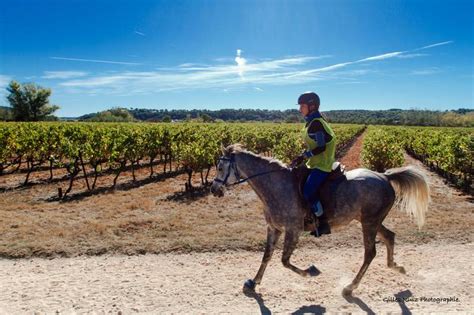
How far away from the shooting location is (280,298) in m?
6.40

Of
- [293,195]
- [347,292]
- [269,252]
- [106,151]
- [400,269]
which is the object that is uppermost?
[293,195]

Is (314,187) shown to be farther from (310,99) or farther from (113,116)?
(113,116)

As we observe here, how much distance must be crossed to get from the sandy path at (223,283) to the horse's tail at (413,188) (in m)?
1.42

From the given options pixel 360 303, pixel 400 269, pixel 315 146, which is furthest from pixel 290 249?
pixel 400 269

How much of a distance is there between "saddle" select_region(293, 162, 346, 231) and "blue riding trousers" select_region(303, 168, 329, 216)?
99mm

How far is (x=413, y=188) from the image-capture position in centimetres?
693

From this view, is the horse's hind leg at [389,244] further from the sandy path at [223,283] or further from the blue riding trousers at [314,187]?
the blue riding trousers at [314,187]

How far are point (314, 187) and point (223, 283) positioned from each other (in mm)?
2669

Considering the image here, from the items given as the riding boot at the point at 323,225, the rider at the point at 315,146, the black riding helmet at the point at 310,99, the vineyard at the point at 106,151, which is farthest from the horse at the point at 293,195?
the vineyard at the point at 106,151

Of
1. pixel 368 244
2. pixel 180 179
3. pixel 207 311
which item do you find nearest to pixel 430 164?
pixel 180 179

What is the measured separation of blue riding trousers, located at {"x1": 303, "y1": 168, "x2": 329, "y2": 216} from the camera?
620 cm

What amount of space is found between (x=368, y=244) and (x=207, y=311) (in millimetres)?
3180

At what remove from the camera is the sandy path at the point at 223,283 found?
610 cm

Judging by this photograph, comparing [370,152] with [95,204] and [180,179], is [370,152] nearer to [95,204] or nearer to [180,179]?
[180,179]
